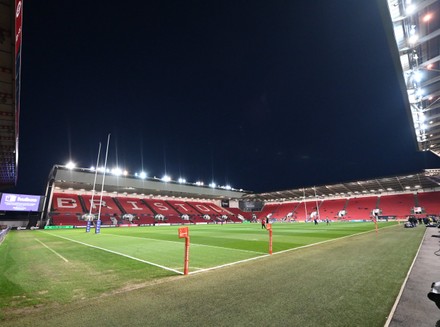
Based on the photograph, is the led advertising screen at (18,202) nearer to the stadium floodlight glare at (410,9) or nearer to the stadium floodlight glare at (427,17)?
the stadium floodlight glare at (410,9)

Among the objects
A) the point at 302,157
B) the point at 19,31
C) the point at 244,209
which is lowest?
the point at 244,209

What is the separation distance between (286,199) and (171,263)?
274 feet

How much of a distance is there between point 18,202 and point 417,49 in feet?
196

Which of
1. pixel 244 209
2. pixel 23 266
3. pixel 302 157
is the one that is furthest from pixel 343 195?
pixel 23 266

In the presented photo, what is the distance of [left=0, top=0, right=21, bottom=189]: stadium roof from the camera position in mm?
7118

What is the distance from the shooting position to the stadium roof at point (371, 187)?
2020 inches

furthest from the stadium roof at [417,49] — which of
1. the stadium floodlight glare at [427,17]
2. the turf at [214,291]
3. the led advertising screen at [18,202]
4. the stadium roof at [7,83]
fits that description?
the led advertising screen at [18,202]

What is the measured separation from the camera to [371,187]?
61750mm

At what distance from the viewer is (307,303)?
450 cm

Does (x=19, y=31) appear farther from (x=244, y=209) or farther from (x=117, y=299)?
(x=244, y=209)

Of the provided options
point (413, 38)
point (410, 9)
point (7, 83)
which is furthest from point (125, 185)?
point (410, 9)

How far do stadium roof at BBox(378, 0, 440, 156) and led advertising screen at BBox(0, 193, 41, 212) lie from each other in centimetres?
5856

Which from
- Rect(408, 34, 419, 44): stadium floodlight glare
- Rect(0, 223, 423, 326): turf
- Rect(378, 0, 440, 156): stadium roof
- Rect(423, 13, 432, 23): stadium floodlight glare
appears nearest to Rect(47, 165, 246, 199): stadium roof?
Rect(0, 223, 423, 326): turf

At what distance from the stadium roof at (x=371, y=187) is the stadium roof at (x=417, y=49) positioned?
1845 inches
